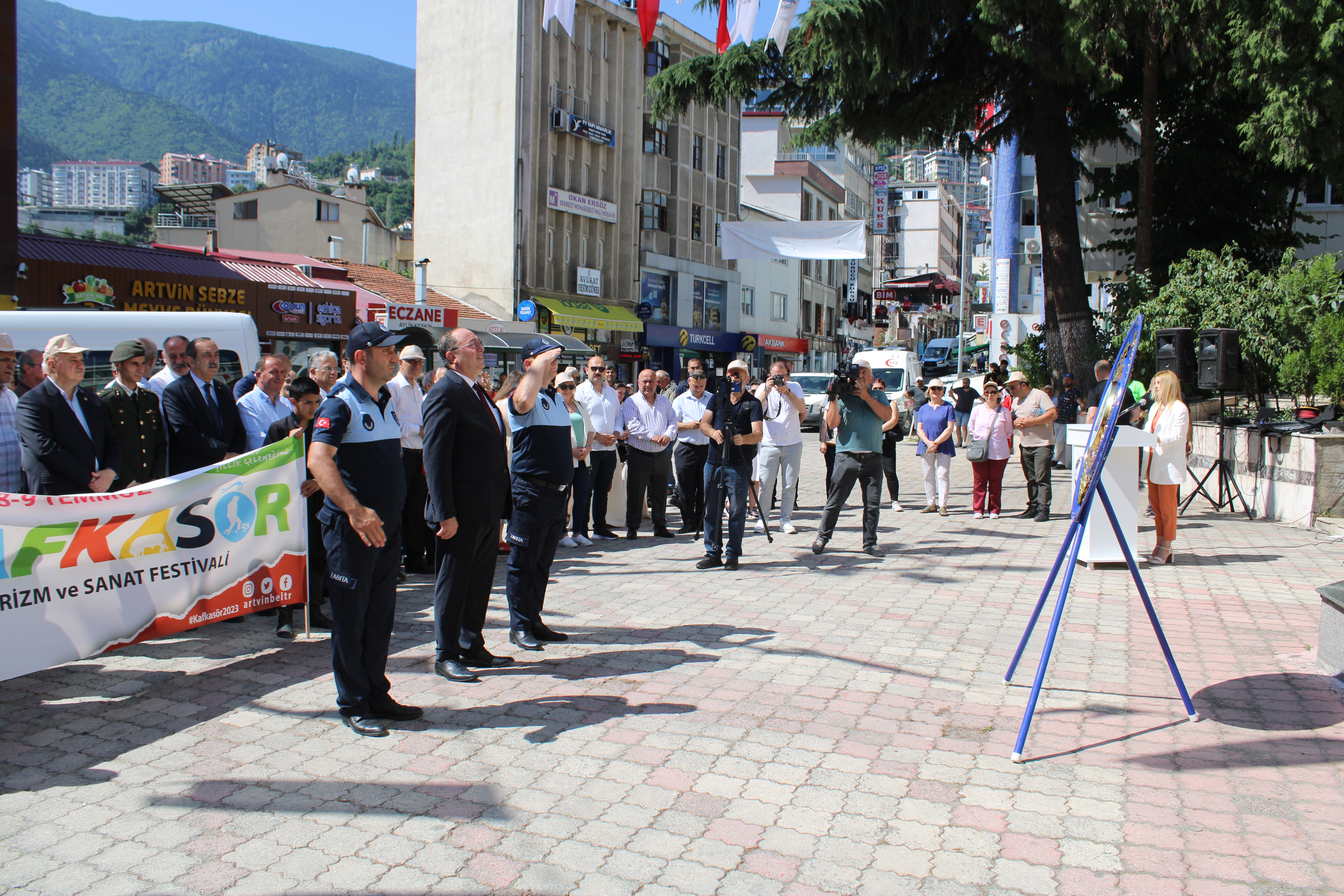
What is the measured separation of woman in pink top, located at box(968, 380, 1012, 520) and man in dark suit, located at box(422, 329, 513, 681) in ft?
26.1

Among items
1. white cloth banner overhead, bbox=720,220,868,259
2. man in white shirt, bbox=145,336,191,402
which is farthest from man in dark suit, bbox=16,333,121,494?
white cloth banner overhead, bbox=720,220,868,259

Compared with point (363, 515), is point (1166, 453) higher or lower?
higher

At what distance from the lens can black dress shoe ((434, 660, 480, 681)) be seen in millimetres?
5352

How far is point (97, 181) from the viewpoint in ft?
418

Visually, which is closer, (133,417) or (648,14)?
(133,417)

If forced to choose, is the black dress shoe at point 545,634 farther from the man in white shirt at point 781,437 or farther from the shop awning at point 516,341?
the shop awning at point 516,341

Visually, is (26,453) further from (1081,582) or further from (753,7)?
(753,7)

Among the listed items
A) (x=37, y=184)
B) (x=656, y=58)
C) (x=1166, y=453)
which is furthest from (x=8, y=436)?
(x=37, y=184)

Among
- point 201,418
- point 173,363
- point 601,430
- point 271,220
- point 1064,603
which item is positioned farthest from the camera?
point 271,220

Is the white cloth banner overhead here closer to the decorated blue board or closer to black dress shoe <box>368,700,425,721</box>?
the decorated blue board

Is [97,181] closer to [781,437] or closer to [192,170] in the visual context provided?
[192,170]

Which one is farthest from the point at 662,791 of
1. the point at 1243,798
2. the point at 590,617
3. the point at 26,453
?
the point at 26,453

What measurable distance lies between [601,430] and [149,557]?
17.7 ft

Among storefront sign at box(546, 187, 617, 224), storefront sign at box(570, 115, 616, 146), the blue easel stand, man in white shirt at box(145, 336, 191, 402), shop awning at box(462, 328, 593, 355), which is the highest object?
storefront sign at box(570, 115, 616, 146)
